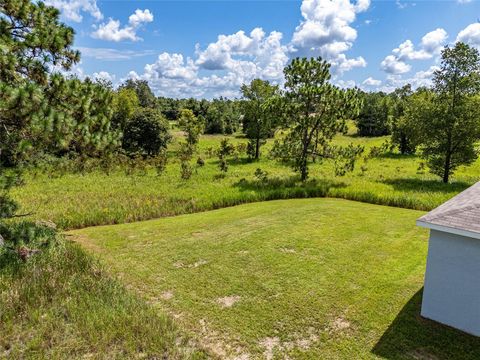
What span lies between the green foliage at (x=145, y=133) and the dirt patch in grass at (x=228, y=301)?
83.3 ft

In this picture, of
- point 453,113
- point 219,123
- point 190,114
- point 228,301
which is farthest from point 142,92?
point 228,301

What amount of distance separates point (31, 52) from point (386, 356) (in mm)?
8653

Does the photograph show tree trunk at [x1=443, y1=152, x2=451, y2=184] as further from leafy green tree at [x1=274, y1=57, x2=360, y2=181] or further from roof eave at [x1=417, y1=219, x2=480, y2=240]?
roof eave at [x1=417, y1=219, x2=480, y2=240]

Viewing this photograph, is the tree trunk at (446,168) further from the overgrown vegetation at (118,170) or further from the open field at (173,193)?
the open field at (173,193)

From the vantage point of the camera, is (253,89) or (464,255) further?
(253,89)

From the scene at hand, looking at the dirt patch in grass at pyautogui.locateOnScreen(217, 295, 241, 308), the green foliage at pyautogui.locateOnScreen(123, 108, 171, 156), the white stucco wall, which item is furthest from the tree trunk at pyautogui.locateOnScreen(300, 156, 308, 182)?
the green foliage at pyautogui.locateOnScreen(123, 108, 171, 156)

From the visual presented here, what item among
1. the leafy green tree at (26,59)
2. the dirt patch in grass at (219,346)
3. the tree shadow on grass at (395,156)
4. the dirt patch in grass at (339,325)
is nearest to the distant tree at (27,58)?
the leafy green tree at (26,59)

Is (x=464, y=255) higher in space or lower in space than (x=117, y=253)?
higher

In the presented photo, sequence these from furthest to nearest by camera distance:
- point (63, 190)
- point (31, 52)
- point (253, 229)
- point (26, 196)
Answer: point (63, 190) → point (26, 196) → point (253, 229) → point (31, 52)

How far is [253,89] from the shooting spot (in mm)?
29547

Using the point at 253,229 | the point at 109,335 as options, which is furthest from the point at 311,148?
the point at 109,335

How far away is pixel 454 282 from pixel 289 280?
329 centimetres

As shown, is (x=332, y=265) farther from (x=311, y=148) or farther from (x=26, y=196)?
(x=26, y=196)

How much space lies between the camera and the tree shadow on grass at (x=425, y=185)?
1619 centimetres
